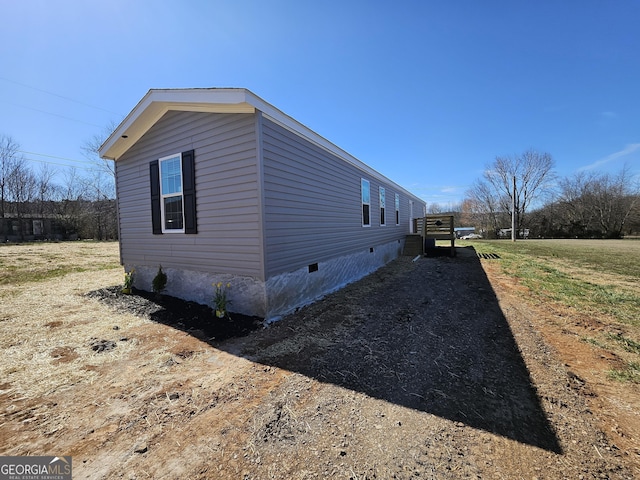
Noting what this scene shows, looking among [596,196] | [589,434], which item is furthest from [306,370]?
[596,196]

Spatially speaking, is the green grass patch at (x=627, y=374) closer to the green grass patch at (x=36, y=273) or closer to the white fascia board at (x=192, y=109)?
the white fascia board at (x=192, y=109)

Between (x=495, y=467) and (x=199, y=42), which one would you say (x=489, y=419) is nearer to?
(x=495, y=467)

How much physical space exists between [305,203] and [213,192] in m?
1.72

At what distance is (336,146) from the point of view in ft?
20.4

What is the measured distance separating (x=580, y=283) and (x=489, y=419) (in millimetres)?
6114

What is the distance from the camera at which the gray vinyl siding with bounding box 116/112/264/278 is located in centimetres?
418

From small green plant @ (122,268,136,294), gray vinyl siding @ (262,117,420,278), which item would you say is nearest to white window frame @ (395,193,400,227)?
gray vinyl siding @ (262,117,420,278)

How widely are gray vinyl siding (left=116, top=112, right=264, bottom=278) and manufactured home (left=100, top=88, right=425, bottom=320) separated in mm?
19

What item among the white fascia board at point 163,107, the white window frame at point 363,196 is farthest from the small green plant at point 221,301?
the white window frame at point 363,196

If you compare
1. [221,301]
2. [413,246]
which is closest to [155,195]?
[221,301]

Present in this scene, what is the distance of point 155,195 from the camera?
219 inches

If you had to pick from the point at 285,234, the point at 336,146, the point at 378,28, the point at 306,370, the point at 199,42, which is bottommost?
the point at 306,370

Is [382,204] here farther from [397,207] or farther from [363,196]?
[397,207]

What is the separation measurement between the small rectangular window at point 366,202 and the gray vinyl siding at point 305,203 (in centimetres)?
37
